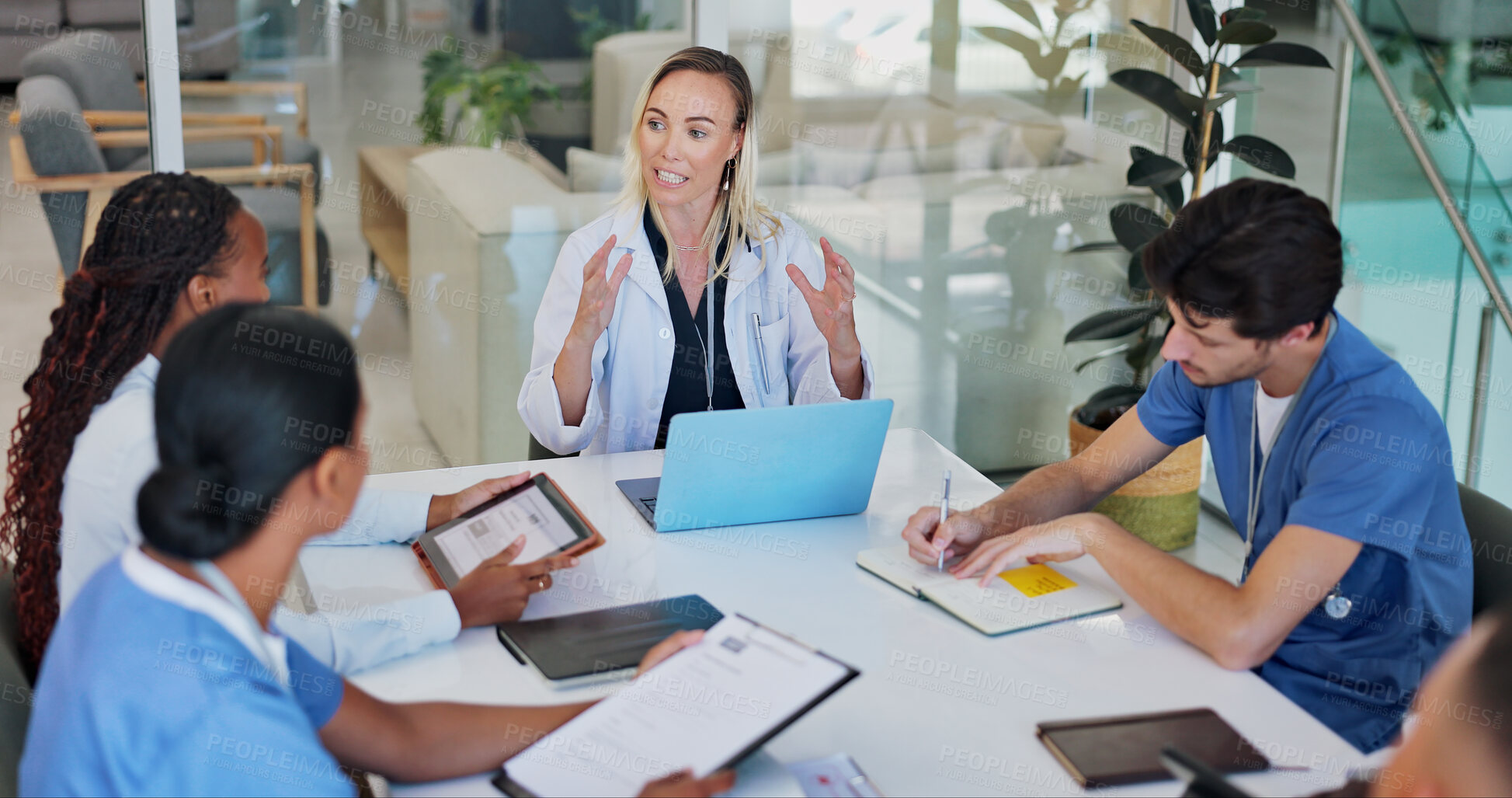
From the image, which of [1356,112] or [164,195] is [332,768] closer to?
[164,195]

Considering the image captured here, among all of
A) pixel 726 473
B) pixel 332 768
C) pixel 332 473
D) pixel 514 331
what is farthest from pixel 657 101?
pixel 332 768

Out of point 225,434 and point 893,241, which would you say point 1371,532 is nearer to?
point 225,434

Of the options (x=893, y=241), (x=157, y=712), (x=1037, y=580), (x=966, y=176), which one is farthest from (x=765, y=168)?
(x=157, y=712)

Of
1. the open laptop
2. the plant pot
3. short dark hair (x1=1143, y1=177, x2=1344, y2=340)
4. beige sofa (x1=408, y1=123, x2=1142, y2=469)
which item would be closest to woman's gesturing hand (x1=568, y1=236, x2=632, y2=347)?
the open laptop

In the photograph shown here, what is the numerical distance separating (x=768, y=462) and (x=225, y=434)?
38.6 inches

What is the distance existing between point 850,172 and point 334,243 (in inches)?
58.4

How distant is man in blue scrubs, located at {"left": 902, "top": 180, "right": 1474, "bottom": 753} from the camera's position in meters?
1.65

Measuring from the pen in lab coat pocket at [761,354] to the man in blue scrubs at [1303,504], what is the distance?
31.7 inches

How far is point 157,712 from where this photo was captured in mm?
1110

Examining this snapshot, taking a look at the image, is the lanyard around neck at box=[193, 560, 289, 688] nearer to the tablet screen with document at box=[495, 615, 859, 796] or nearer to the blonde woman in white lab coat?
the tablet screen with document at box=[495, 615, 859, 796]

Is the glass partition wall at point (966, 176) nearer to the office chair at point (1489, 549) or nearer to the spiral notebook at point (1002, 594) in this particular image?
the spiral notebook at point (1002, 594)

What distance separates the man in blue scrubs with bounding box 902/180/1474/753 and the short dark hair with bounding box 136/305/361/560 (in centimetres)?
100

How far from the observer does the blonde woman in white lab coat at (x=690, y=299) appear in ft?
8.21

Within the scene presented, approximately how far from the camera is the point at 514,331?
3643 mm
